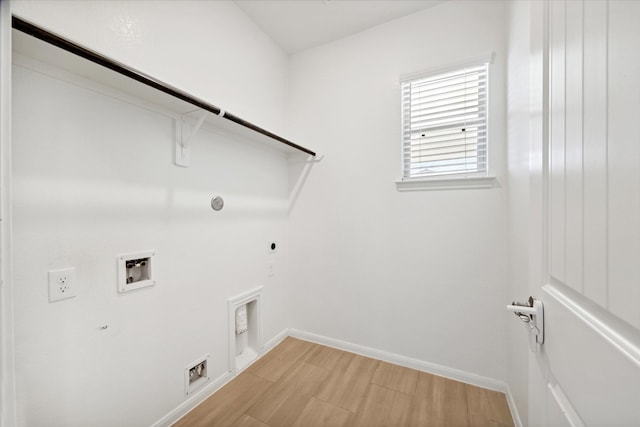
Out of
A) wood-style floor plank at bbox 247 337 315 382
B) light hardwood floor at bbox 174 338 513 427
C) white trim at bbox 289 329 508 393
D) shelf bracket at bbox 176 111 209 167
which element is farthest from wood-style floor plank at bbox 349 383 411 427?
shelf bracket at bbox 176 111 209 167

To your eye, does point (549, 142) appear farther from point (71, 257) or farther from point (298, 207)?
point (298, 207)

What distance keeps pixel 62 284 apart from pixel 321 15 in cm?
239

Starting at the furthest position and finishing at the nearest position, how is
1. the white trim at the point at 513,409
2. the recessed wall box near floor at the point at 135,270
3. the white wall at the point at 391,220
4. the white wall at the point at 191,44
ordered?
1. the white wall at the point at 391,220
2. the white trim at the point at 513,409
3. the recessed wall box near floor at the point at 135,270
4. the white wall at the point at 191,44

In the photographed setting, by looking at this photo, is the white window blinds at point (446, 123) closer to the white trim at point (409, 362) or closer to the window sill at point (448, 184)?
the window sill at point (448, 184)

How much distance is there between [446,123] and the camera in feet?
5.97

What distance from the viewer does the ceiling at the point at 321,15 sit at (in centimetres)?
183

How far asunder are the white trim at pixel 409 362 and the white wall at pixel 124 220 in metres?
0.86

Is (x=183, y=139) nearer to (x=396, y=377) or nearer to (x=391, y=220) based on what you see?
(x=391, y=220)

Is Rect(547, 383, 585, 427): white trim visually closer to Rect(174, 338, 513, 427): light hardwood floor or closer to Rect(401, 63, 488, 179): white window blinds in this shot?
Rect(174, 338, 513, 427): light hardwood floor

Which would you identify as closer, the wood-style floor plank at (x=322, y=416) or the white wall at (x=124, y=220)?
the white wall at (x=124, y=220)

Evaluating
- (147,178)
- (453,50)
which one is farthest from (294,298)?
(453,50)

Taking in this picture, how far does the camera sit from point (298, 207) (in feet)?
7.81

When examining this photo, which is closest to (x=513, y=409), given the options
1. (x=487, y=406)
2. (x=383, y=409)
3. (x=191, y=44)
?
(x=487, y=406)

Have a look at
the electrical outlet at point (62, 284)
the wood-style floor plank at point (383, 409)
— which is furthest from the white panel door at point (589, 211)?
the electrical outlet at point (62, 284)
